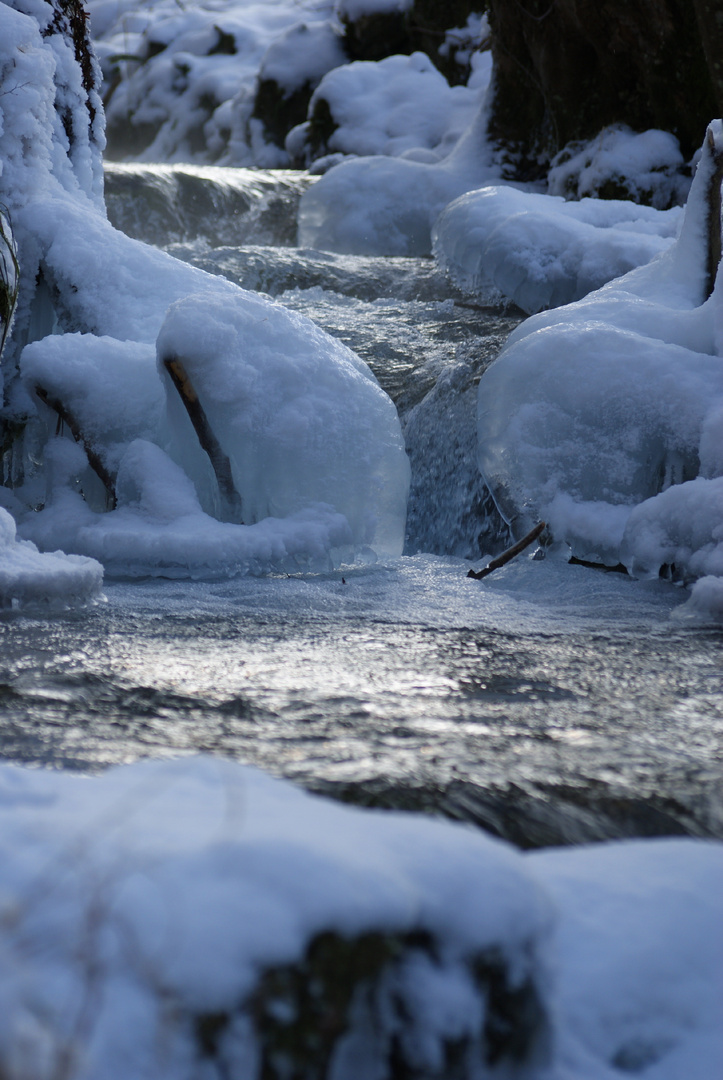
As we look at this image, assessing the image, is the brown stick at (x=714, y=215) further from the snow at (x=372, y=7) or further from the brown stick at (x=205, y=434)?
the snow at (x=372, y=7)

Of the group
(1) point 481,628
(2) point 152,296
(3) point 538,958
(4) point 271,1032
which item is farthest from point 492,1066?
(2) point 152,296

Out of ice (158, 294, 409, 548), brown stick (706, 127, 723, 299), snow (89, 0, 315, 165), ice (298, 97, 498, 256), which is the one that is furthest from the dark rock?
snow (89, 0, 315, 165)

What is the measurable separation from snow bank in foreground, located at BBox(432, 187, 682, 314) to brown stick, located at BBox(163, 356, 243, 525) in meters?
4.09

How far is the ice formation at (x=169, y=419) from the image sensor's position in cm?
371

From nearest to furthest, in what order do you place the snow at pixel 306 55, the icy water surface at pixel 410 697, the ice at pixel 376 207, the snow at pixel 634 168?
1. the icy water surface at pixel 410 697
2. the snow at pixel 634 168
3. the ice at pixel 376 207
4. the snow at pixel 306 55

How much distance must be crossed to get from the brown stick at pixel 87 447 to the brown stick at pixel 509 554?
1.74 m

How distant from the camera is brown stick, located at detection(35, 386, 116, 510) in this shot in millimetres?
3959

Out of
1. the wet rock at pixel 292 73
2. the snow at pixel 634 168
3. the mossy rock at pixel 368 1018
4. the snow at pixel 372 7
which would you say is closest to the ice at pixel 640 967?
the mossy rock at pixel 368 1018

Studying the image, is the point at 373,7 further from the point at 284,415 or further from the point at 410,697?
the point at 410,697

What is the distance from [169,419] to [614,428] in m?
2.09

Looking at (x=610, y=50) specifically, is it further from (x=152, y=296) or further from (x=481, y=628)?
(x=481, y=628)

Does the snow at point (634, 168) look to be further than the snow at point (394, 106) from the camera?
No

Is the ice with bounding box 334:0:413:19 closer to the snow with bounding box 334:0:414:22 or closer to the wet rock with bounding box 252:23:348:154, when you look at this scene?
the snow with bounding box 334:0:414:22

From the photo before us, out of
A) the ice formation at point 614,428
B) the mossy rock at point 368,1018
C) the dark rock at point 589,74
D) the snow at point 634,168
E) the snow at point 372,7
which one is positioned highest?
the snow at point 372,7
